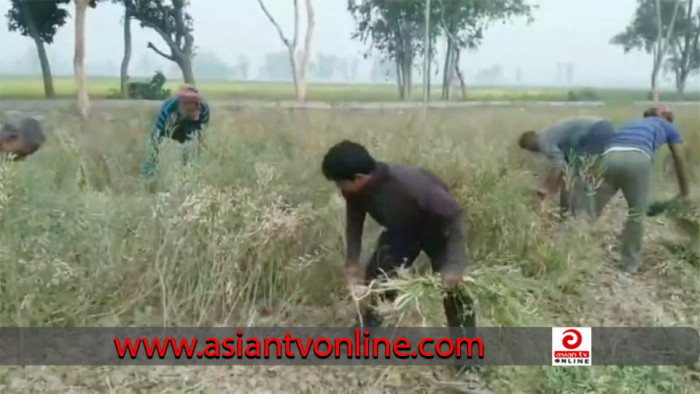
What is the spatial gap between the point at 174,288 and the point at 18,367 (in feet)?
2.23

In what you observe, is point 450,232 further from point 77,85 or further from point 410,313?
point 77,85

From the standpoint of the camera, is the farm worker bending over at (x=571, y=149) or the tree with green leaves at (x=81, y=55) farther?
the tree with green leaves at (x=81, y=55)

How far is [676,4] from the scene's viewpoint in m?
5.00

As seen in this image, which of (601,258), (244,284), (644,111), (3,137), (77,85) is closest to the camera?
(244,284)

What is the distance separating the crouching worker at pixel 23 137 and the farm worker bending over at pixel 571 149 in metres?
2.90

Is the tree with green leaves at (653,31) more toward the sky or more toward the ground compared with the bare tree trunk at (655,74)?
more toward the sky

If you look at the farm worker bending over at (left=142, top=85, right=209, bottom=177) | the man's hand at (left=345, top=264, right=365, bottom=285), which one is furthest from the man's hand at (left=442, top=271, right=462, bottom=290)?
the farm worker bending over at (left=142, top=85, right=209, bottom=177)

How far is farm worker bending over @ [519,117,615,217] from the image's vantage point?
13.1 feet

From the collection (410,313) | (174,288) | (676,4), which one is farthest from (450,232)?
(676,4)

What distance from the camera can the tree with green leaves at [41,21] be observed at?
14.0 ft

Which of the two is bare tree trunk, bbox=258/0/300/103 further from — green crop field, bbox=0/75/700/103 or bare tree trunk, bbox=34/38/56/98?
bare tree trunk, bbox=34/38/56/98

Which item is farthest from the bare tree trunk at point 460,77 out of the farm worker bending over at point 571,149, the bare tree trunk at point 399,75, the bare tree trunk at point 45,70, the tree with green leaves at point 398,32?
the bare tree trunk at point 45,70

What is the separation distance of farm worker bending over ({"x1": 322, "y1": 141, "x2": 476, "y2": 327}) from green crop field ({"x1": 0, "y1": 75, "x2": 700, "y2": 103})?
6.10 feet

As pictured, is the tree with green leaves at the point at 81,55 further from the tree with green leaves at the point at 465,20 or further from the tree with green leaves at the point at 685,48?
the tree with green leaves at the point at 685,48
